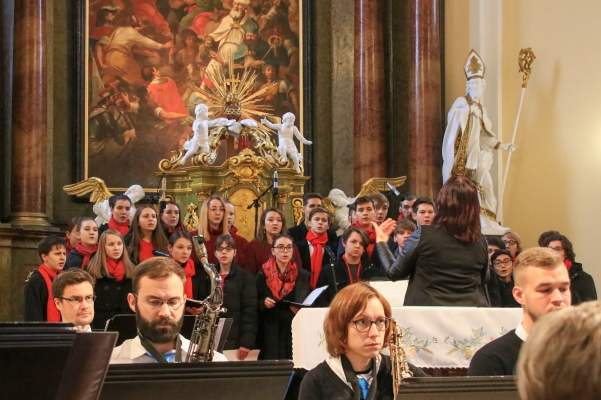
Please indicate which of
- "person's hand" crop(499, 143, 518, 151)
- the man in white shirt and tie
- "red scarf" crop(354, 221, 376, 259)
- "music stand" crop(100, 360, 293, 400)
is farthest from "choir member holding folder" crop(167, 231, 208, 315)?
"person's hand" crop(499, 143, 518, 151)

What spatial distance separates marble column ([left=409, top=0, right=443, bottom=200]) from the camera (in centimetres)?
1395

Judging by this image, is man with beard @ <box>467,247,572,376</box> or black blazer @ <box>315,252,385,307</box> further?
black blazer @ <box>315,252,385,307</box>

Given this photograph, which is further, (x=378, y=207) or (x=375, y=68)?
(x=375, y=68)

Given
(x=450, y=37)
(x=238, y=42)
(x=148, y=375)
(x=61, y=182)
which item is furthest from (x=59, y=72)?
(x=148, y=375)

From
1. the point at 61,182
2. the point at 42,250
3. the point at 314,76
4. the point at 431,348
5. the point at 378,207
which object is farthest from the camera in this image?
the point at 314,76

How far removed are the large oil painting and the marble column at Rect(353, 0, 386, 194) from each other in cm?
101

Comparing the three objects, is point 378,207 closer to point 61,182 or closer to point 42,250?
point 42,250

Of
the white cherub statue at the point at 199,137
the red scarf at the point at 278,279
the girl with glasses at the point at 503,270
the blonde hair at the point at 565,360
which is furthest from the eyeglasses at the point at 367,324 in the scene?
the white cherub statue at the point at 199,137

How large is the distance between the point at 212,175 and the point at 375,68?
3.63 m

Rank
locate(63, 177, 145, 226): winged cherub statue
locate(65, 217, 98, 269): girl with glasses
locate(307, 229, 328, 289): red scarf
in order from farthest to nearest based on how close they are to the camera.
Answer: locate(63, 177, 145, 226): winged cherub statue < locate(307, 229, 328, 289): red scarf < locate(65, 217, 98, 269): girl with glasses

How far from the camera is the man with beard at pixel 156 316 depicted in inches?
158

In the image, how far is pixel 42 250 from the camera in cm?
775

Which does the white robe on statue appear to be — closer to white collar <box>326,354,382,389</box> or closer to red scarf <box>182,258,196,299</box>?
red scarf <box>182,258,196,299</box>

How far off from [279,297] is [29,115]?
21.0ft
